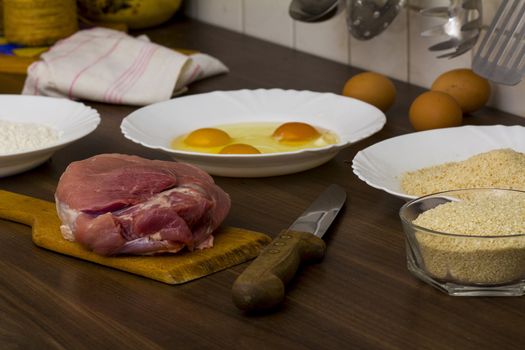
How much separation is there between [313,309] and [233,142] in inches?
17.7

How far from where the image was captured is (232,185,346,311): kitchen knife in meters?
0.90

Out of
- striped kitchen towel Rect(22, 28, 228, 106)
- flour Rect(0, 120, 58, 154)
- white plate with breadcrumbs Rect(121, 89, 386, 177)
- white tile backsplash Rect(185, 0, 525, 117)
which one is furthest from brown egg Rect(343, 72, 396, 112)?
flour Rect(0, 120, 58, 154)

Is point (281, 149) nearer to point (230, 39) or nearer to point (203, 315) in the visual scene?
point (203, 315)

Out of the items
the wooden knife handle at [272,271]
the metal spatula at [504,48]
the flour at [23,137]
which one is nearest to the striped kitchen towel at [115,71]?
the flour at [23,137]

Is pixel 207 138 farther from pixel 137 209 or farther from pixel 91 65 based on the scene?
pixel 91 65

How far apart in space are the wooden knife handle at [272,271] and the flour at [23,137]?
1.40 ft

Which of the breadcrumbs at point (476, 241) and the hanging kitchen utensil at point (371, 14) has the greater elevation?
the hanging kitchen utensil at point (371, 14)

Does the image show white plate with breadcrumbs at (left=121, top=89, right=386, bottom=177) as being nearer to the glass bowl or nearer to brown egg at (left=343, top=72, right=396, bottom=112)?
brown egg at (left=343, top=72, right=396, bottom=112)

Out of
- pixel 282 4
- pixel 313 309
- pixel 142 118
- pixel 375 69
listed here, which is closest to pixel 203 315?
pixel 313 309

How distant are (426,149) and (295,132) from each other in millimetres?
182

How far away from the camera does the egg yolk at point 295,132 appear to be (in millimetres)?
1324

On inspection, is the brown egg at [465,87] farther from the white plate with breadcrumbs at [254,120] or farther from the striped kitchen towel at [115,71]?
the striped kitchen towel at [115,71]

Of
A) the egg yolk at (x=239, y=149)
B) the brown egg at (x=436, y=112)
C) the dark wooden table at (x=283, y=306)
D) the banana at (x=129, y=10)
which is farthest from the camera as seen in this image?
the banana at (x=129, y=10)

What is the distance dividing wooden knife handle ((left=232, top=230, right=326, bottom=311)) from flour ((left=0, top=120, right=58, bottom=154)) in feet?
1.40
